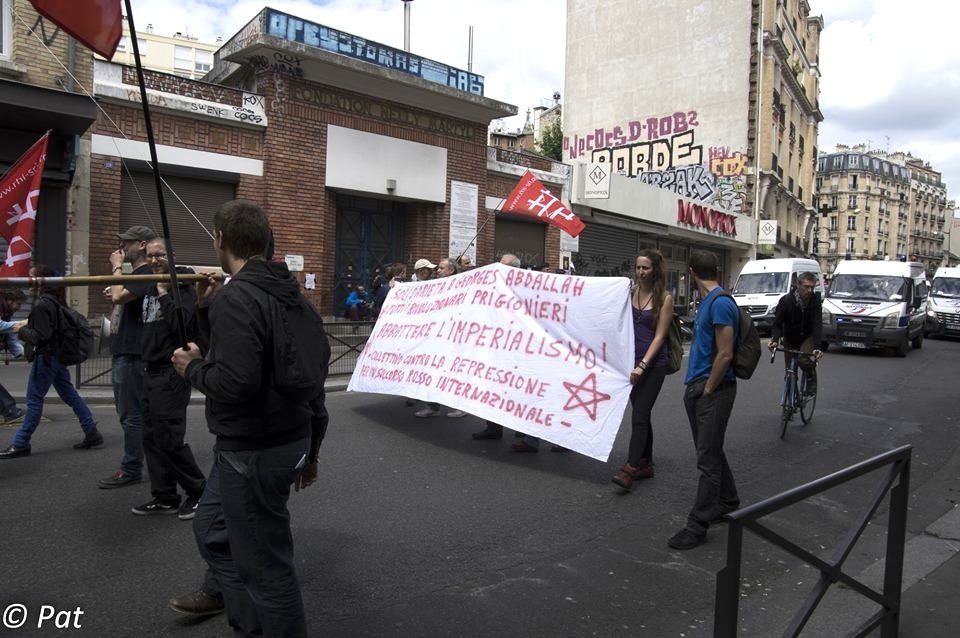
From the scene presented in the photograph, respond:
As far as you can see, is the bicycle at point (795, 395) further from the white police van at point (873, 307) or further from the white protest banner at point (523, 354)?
the white police van at point (873, 307)

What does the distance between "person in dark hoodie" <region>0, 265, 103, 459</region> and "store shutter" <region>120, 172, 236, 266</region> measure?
281 inches

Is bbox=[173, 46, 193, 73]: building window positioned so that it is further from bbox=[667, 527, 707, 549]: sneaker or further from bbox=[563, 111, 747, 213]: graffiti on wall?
bbox=[667, 527, 707, 549]: sneaker

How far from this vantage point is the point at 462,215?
17.9 meters

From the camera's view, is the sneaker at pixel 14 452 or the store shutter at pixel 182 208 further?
the store shutter at pixel 182 208

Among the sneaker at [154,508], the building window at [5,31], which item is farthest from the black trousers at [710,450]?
the building window at [5,31]

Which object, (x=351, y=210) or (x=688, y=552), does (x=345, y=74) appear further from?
(x=688, y=552)

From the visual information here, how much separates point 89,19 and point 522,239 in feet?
58.1

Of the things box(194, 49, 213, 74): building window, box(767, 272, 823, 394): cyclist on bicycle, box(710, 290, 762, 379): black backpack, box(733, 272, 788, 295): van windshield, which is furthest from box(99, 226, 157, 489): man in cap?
box(194, 49, 213, 74): building window

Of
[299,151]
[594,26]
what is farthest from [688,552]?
[594,26]

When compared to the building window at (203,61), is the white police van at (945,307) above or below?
below

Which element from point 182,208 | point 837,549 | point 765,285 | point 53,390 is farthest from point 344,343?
point 765,285

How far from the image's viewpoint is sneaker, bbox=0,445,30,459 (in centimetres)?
603

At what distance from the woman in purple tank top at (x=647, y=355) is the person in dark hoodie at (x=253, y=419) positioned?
331cm

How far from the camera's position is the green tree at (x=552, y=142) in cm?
5051
